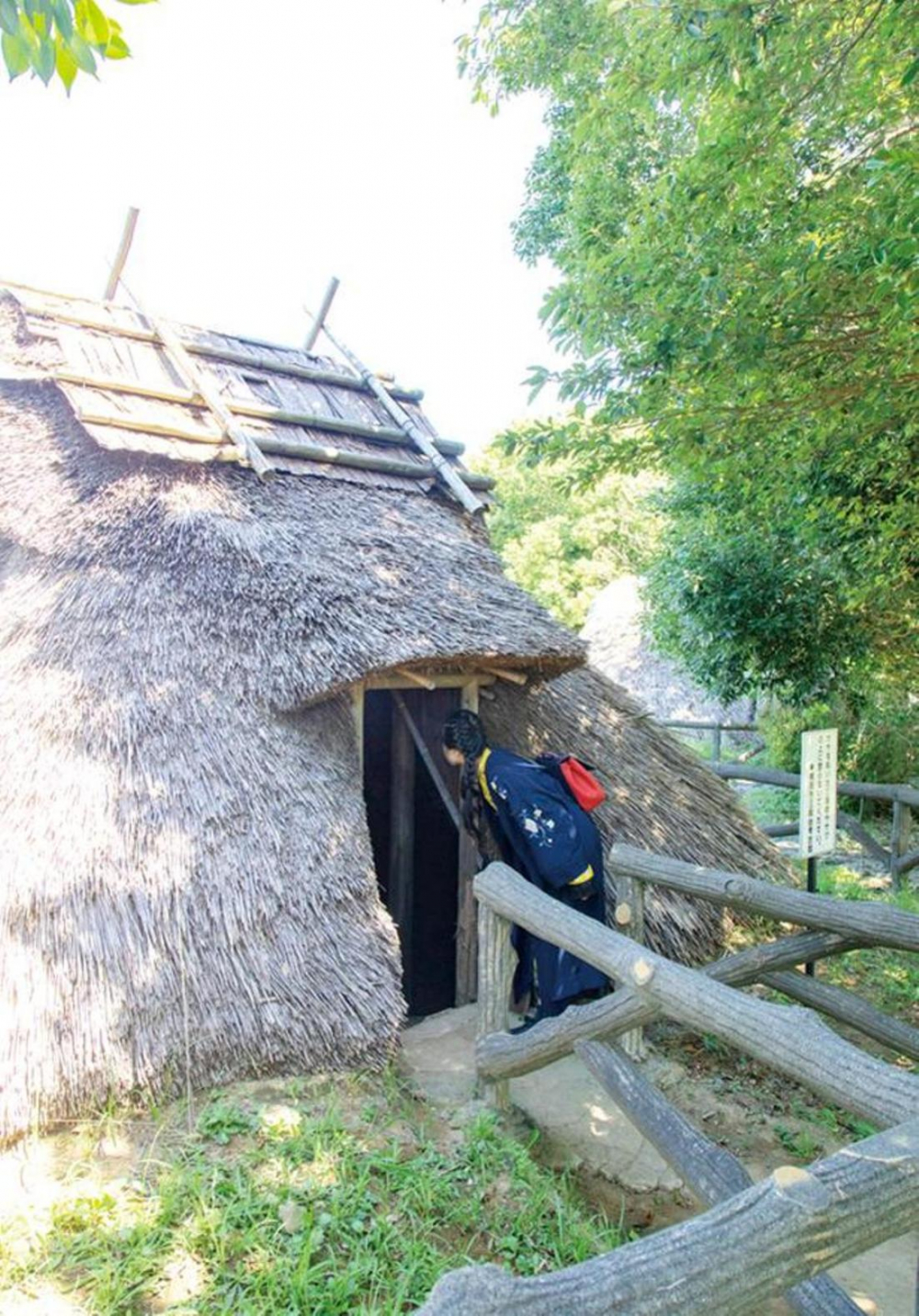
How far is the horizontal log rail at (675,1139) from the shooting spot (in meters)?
2.46

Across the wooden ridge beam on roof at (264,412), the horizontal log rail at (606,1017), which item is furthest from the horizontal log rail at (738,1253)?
the wooden ridge beam on roof at (264,412)

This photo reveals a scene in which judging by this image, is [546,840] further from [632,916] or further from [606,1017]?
[606,1017]

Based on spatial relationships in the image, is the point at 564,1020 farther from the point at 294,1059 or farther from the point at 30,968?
the point at 30,968

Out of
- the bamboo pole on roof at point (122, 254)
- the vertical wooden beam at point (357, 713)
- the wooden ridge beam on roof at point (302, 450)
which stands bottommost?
the vertical wooden beam at point (357, 713)

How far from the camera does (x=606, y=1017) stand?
2977 millimetres

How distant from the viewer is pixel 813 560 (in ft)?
28.1

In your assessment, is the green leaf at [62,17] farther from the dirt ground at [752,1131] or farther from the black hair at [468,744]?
the dirt ground at [752,1131]

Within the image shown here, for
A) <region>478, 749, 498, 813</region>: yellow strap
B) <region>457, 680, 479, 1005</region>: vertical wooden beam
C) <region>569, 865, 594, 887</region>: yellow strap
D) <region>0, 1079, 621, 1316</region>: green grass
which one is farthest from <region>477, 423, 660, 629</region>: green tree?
<region>0, 1079, 621, 1316</region>: green grass

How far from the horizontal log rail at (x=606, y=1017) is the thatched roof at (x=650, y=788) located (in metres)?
1.15

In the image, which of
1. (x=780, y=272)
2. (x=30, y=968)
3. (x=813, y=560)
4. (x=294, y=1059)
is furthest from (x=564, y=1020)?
(x=813, y=560)

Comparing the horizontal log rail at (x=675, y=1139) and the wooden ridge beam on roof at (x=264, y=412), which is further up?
the wooden ridge beam on roof at (x=264, y=412)

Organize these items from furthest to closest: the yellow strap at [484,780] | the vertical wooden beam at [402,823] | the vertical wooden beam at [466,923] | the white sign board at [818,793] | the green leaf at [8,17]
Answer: the vertical wooden beam at [402,823], the vertical wooden beam at [466,923], the white sign board at [818,793], the yellow strap at [484,780], the green leaf at [8,17]

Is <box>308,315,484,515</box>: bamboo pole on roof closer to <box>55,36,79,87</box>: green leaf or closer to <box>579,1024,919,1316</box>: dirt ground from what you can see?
<box>579,1024,919,1316</box>: dirt ground

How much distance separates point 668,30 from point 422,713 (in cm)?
414
